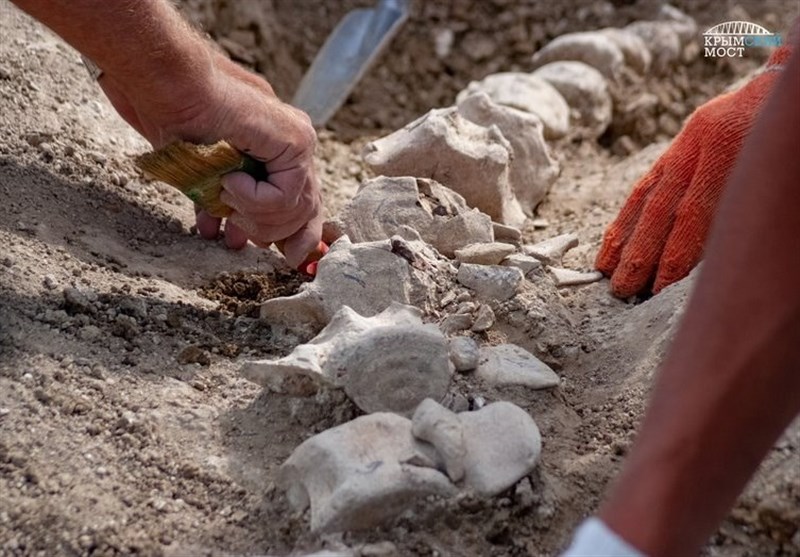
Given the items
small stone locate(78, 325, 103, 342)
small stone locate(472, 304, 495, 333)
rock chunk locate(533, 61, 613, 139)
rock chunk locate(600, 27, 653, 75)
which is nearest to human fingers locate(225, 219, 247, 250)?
small stone locate(78, 325, 103, 342)

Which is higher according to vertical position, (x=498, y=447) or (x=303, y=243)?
(x=498, y=447)

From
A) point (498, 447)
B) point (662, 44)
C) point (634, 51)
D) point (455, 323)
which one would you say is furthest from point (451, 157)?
point (662, 44)

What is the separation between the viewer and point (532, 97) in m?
2.94

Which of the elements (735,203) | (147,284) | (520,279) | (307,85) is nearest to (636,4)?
(307,85)

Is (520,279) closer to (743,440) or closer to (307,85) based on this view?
(743,440)

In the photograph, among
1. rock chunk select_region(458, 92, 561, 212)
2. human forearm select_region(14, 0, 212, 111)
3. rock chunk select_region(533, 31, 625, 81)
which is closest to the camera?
human forearm select_region(14, 0, 212, 111)

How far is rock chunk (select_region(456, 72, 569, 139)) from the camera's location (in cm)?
288

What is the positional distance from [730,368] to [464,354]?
57 cm

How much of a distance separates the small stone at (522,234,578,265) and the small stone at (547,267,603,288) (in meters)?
0.03

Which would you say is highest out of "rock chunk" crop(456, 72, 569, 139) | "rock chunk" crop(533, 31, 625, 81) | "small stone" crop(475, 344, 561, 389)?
"rock chunk" crop(533, 31, 625, 81)

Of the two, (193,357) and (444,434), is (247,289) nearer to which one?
(193,357)

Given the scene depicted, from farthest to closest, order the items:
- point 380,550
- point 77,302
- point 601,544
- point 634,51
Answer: point 634,51 < point 77,302 < point 380,550 < point 601,544

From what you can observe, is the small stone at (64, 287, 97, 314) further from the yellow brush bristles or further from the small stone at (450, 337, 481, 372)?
the small stone at (450, 337, 481, 372)

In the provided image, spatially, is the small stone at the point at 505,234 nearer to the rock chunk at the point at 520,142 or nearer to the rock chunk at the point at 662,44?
the rock chunk at the point at 520,142
